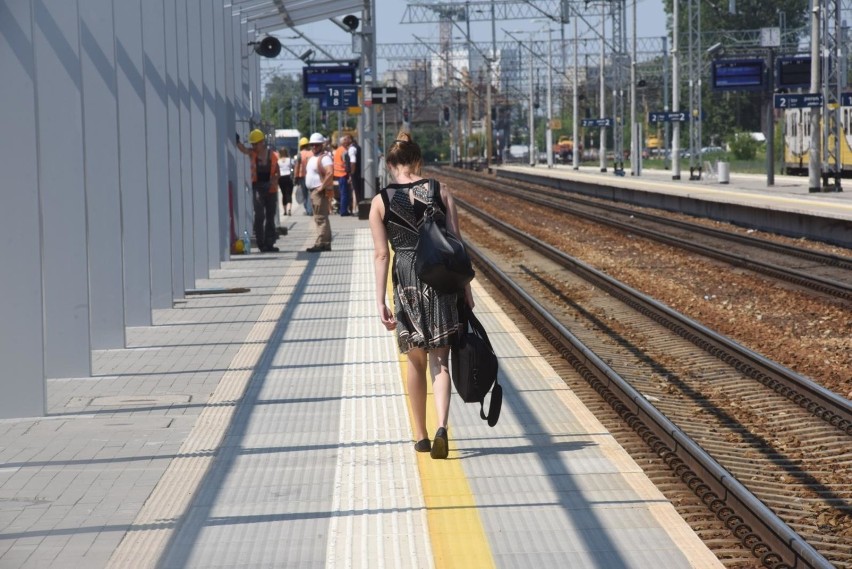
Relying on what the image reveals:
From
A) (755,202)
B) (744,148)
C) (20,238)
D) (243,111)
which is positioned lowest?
(755,202)

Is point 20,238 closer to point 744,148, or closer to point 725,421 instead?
point 725,421

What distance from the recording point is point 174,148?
16703 millimetres

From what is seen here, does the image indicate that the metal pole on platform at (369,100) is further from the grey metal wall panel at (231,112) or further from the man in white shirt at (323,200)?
the man in white shirt at (323,200)

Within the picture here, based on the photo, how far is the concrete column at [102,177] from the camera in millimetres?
12336

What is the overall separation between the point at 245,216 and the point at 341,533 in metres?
19.4

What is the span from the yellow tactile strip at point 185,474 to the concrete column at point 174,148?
4.06 meters

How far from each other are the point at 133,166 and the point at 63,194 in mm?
2965

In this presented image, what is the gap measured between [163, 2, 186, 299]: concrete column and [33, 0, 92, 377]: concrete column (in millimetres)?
4992

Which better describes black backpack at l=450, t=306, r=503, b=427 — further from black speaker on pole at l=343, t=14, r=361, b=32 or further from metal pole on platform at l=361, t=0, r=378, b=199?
black speaker on pole at l=343, t=14, r=361, b=32

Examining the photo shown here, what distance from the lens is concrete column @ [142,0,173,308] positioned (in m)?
15.1

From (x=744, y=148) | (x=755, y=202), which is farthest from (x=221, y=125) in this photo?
(x=744, y=148)

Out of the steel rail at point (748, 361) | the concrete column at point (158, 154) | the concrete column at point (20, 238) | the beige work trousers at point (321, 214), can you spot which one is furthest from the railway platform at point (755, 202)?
the concrete column at point (20, 238)

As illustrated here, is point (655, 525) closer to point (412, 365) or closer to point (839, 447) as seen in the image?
point (412, 365)

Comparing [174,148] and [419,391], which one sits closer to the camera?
[419,391]
